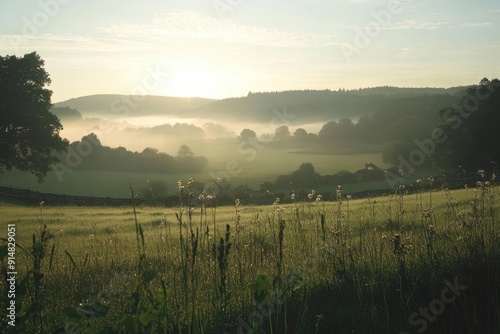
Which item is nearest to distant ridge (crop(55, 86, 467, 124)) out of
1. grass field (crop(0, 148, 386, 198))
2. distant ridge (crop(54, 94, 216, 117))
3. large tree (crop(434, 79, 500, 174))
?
distant ridge (crop(54, 94, 216, 117))

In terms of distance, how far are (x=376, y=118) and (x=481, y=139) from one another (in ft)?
180

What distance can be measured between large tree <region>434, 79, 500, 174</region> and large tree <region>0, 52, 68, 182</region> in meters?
36.4

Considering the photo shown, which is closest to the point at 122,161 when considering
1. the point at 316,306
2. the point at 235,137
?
the point at 235,137

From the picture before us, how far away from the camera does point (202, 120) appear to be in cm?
15912

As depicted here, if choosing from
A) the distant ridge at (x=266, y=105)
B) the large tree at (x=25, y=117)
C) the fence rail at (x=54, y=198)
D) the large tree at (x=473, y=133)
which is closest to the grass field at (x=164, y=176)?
the fence rail at (x=54, y=198)

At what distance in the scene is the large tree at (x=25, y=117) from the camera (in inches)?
1516

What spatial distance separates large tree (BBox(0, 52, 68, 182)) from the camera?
126 ft

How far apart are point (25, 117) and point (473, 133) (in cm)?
4012

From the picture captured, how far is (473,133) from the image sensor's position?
1866 inches

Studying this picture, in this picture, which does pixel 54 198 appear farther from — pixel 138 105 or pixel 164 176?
pixel 138 105

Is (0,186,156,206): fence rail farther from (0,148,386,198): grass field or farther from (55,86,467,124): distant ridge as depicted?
(55,86,467,124): distant ridge

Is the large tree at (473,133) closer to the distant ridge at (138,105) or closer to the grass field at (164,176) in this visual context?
the grass field at (164,176)

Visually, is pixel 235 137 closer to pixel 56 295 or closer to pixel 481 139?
pixel 481 139

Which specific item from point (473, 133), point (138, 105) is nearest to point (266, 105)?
point (138, 105)
